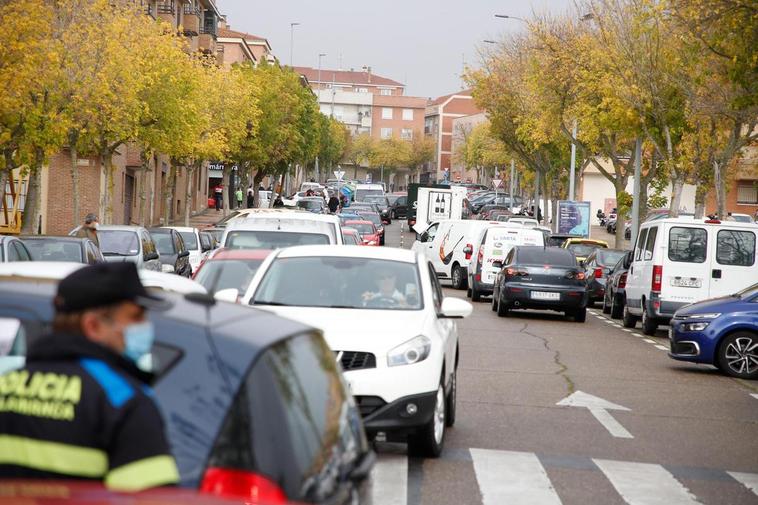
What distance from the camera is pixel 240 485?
153 inches

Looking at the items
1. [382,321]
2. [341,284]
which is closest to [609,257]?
[341,284]

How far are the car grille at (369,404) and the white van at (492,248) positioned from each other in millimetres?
22187

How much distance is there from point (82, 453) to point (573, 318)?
85.3ft

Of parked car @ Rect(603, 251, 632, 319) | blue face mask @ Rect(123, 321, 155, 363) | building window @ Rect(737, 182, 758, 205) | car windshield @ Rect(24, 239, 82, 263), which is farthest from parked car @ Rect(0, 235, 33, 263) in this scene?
building window @ Rect(737, 182, 758, 205)

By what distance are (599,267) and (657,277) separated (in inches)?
407

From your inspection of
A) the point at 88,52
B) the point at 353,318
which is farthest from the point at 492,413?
the point at 88,52

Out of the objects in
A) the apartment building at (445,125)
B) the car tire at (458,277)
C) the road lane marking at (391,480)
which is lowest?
the car tire at (458,277)

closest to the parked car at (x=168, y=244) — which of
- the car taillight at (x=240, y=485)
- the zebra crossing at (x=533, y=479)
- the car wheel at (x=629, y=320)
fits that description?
the car wheel at (x=629, y=320)

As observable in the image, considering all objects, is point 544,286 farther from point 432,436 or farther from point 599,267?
point 432,436

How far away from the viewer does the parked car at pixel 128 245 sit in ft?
86.2

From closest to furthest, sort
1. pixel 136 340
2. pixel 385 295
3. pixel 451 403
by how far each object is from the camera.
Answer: pixel 136 340 → pixel 385 295 → pixel 451 403

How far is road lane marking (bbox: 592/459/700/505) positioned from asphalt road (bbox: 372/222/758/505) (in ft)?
0.04

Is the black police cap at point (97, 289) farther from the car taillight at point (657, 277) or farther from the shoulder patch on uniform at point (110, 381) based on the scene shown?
the car taillight at point (657, 277)

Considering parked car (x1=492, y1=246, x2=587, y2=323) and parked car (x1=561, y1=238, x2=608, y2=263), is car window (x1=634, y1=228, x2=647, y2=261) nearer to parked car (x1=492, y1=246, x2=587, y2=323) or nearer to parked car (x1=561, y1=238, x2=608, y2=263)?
parked car (x1=492, y1=246, x2=587, y2=323)
